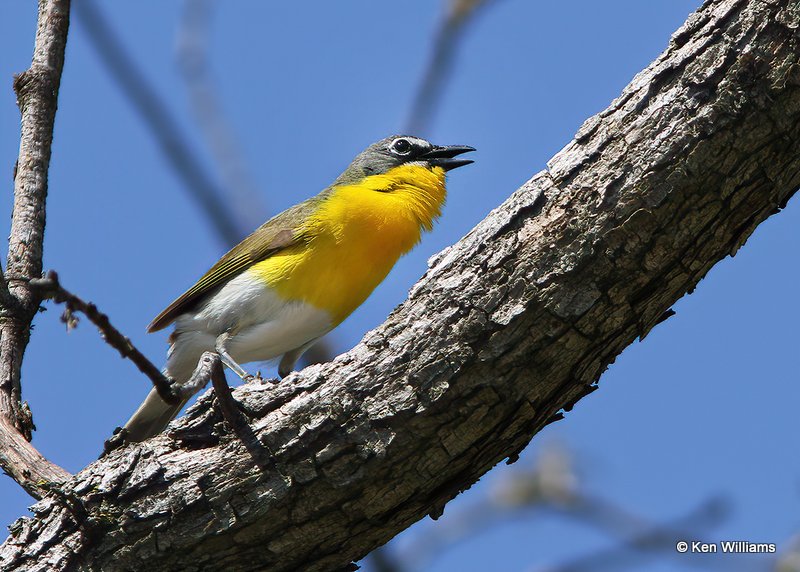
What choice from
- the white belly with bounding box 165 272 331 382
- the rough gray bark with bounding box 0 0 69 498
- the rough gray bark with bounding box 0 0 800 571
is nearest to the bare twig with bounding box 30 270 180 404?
the rough gray bark with bounding box 0 0 800 571

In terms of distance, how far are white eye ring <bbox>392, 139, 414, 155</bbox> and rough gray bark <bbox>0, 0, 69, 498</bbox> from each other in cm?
270

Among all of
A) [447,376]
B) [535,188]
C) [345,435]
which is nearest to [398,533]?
[345,435]

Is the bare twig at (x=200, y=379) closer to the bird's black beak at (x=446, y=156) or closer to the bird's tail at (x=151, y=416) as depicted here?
the bird's tail at (x=151, y=416)

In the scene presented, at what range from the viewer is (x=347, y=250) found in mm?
5891

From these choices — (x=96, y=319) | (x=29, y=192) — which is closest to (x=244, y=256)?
(x=29, y=192)

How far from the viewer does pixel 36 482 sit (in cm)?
420

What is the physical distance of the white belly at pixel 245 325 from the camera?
5.81m

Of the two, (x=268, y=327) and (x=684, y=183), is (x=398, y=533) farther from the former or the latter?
(x=268, y=327)

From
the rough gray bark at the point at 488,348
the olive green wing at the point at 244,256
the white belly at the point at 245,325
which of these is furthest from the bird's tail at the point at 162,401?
the rough gray bark at the point at 488,348

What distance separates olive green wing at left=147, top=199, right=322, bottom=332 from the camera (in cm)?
604

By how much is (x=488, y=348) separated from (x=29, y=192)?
3.00m

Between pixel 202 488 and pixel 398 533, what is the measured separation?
0.88 metres

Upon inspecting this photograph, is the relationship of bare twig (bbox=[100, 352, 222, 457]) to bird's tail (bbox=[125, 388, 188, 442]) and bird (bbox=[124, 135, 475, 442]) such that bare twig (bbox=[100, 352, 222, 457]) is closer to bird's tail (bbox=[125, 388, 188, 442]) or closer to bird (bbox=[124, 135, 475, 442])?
bird (bbox=[124, 135, 475, 442])

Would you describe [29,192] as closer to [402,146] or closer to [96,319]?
[96,319]
